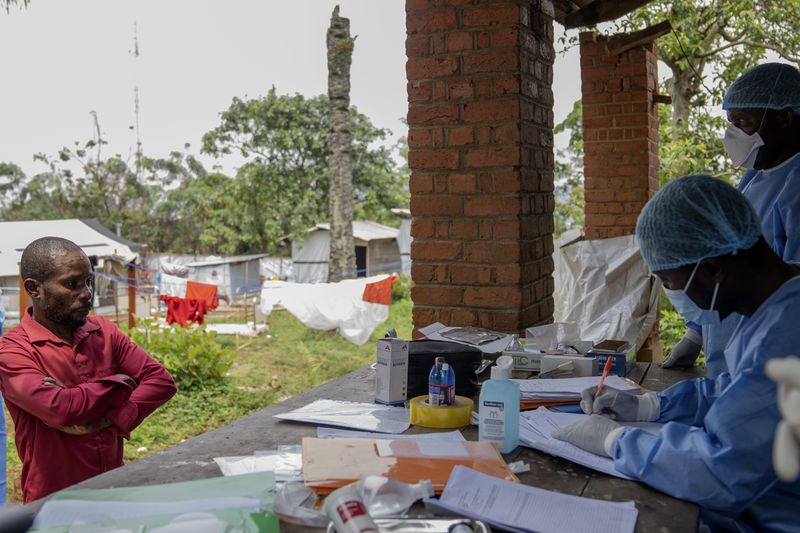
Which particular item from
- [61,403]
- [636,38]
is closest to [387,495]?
[61,403]

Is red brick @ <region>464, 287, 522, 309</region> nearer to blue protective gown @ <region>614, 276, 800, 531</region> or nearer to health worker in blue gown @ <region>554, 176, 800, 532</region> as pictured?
health worker in blue gown @ <region>554, 176, 800, 532</region>

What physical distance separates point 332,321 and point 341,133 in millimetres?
3467

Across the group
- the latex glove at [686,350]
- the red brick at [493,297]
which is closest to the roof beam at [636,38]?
the red brick at [493,297]

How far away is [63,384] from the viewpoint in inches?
97.4

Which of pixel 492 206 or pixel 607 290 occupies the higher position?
pixel 492 206

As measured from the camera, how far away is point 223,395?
8.34 m

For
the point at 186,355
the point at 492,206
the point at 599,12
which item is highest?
the point at 599,12

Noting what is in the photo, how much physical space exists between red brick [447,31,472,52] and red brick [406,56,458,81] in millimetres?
46

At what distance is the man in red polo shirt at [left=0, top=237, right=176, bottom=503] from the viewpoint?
2.33 m

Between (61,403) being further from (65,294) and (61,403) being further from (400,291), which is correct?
(400,291)

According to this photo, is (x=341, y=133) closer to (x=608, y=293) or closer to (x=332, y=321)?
(x=332, y=321)

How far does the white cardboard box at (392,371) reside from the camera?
222cm

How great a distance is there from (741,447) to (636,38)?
13.6 feet

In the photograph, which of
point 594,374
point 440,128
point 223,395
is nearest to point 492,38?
point 440,128
